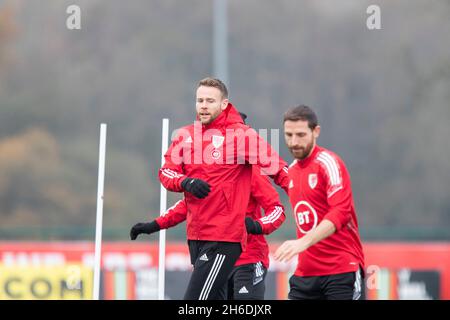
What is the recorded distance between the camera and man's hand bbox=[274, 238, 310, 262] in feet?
22.4

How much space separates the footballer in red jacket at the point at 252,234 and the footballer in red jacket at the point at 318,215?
Answer: 29.5 inches

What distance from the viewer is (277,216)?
8.85 m

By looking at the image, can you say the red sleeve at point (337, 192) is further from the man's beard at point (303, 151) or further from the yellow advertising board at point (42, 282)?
the yellow advertising board at point (42, 282)

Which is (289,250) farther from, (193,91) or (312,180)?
(193,91)

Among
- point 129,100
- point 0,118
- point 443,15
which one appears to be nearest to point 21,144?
point 0,118

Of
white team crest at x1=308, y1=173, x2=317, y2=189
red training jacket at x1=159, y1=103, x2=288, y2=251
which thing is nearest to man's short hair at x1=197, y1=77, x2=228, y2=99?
red training jacket at x1=159, y1=103, x2=288, y2=251

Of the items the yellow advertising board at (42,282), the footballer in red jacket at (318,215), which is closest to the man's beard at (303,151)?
the footballer in red jacket at (318,215)

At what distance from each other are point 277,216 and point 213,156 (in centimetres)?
91

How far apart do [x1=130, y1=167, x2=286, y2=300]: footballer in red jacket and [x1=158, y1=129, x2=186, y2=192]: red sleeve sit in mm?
480

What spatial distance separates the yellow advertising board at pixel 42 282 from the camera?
16.5m

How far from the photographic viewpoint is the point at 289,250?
22.5 ft

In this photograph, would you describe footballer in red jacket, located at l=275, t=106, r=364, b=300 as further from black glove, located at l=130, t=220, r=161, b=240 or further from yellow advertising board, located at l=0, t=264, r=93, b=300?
yellow advertising board, located at l=0, t=264, r=93, b=300

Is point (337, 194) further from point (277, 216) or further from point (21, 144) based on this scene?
point (21, 144)

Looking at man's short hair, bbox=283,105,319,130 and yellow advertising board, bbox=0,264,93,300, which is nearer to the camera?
man's short hair, bbox=283,105,319,130
